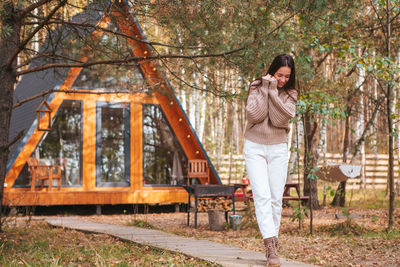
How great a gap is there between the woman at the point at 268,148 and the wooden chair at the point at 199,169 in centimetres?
612

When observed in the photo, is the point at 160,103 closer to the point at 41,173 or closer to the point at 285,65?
the point at 41,173

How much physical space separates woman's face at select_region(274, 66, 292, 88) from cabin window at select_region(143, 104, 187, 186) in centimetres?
630

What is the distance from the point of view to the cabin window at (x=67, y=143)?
30.4 feet

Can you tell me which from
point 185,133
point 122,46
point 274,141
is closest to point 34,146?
point 185,133

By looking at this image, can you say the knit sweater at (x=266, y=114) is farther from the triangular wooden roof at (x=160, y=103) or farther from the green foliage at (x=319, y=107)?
the triangular wooden roof at (x=160, y=103)

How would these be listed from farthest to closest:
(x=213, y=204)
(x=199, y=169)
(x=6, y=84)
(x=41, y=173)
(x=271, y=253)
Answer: (x=199, y=169)
(x=41, y=173)
(x=213, y=204)
(x=6, y=84)
(x=271, y=253)

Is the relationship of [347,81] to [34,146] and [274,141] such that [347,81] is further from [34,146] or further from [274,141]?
[274,141]

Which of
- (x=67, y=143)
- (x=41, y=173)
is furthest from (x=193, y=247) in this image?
(x=67, y=143)

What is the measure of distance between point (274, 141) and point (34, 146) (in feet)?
20.8

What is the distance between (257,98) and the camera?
11.5ft

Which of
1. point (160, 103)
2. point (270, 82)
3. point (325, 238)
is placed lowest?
point (325, 238)

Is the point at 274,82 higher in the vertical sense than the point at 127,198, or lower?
higher

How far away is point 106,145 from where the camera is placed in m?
9.55

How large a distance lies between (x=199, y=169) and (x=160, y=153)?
823 mm
